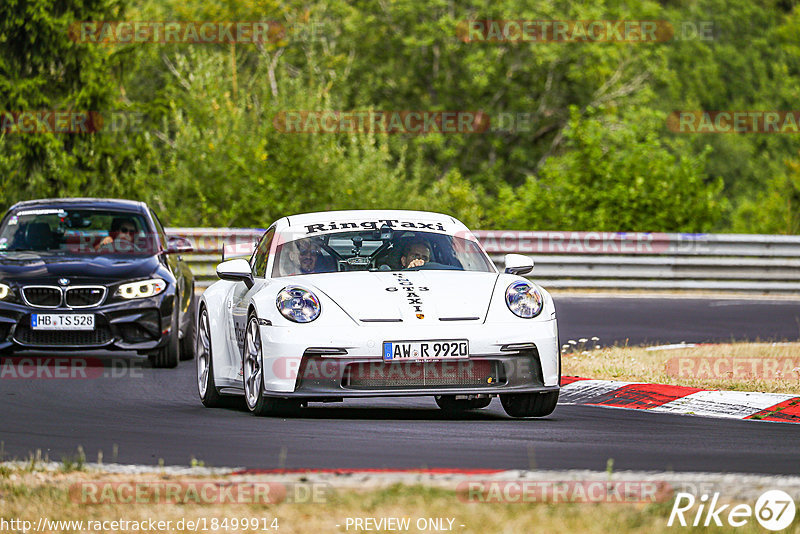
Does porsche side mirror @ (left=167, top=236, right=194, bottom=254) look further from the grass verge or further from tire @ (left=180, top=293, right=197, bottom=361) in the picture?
the grass verge

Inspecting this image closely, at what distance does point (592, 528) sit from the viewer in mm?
5363

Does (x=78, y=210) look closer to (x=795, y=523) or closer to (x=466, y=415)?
(x=466, y=415)

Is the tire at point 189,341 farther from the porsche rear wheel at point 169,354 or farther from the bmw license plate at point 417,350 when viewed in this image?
the bmw license plate at point 417,350

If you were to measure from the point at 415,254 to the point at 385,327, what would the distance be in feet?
4.24

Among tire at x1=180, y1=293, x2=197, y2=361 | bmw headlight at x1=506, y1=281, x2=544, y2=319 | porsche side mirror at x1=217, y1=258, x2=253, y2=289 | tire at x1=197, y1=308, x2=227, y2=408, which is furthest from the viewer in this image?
tire at x1=180, y1=293, x2=197, y2=361

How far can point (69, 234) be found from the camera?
1430 cm

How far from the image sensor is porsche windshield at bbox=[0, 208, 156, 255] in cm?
1418

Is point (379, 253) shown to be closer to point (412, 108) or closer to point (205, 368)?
point (205, 368)

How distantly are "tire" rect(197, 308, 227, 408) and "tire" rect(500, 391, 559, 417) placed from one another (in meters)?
2.12

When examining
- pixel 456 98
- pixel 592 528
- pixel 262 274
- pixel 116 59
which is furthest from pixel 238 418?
pixel 456 98

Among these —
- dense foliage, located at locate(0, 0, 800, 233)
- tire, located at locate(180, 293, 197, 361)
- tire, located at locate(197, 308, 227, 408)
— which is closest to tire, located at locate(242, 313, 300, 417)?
tire, located at locate(197, 308, 227, 408)

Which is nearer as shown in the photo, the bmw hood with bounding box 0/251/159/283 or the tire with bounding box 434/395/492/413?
the tire with bounding box 434/395/492/413

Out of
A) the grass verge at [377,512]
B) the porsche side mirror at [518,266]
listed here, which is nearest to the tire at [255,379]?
the porsche side mirror at [518,266]

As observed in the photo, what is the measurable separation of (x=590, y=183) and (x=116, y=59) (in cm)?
935
